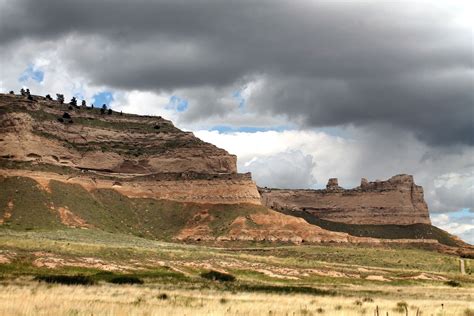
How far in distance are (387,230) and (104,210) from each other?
87.4 meters

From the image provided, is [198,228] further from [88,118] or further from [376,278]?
[376,278]

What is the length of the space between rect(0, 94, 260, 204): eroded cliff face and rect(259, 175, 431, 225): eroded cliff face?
42.6 metres

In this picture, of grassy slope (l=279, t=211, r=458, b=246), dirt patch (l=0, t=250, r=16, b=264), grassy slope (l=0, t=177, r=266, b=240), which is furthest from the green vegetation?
dirt patch (l=0, t=250, r=16, b=264)

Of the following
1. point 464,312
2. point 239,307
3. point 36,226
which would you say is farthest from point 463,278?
point 36,226

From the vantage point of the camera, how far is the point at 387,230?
18038 cm

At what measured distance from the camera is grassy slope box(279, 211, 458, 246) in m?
175

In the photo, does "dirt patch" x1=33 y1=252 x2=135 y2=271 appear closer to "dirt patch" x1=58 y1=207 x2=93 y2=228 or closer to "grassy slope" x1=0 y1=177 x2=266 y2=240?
"grassy slope" x1=0 y1=177 x2=266 y2=240

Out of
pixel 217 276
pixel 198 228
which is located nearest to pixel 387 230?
pixel 198 228

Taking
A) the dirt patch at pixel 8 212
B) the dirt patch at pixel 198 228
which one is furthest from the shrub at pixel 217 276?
the dirt patch at pixel 198 228

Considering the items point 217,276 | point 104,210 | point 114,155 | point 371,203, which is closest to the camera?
point 217,276

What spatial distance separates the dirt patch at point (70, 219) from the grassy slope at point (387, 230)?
73614 millimetres

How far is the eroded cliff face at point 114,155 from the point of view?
12950 cm

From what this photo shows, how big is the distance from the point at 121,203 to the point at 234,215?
78.1 ft

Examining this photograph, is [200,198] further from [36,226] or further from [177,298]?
[177,298]
